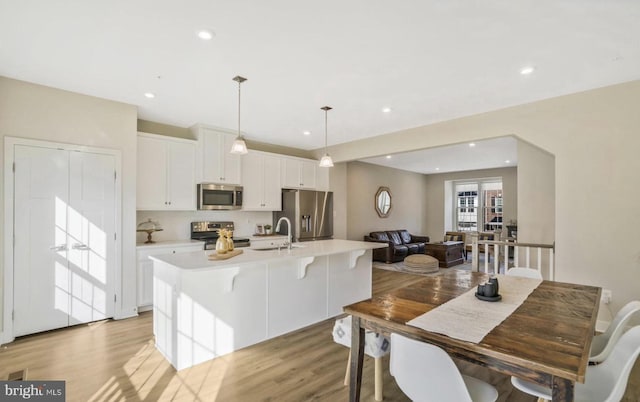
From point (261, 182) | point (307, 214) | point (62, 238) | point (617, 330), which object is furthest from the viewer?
point (307, 214)

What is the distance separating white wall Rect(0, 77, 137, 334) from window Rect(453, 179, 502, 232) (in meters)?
9.54

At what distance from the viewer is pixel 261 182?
18.1 ft

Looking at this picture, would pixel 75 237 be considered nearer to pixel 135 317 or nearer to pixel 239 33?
pixel 135 317

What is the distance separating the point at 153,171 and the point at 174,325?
2.45 metres

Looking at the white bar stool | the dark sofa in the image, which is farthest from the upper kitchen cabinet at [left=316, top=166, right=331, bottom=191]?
the white bar stool

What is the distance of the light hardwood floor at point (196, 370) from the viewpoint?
87.3 inches

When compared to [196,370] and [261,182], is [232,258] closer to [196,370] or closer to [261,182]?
[196,370]

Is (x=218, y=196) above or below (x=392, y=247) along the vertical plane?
above

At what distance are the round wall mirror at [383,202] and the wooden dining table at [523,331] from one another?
6.30 meters

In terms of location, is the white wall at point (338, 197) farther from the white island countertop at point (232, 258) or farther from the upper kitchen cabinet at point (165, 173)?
the white island countertop at point (232, 258)

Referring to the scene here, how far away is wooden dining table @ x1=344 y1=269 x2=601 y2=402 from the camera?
1229 millimetres

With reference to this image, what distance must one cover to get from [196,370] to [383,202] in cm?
718

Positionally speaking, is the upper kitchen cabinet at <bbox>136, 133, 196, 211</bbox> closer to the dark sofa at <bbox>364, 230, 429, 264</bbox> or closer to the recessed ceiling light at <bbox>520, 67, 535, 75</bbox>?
the recessed ceiling light at <bbox>520, 67, 535, 75</bbox>
